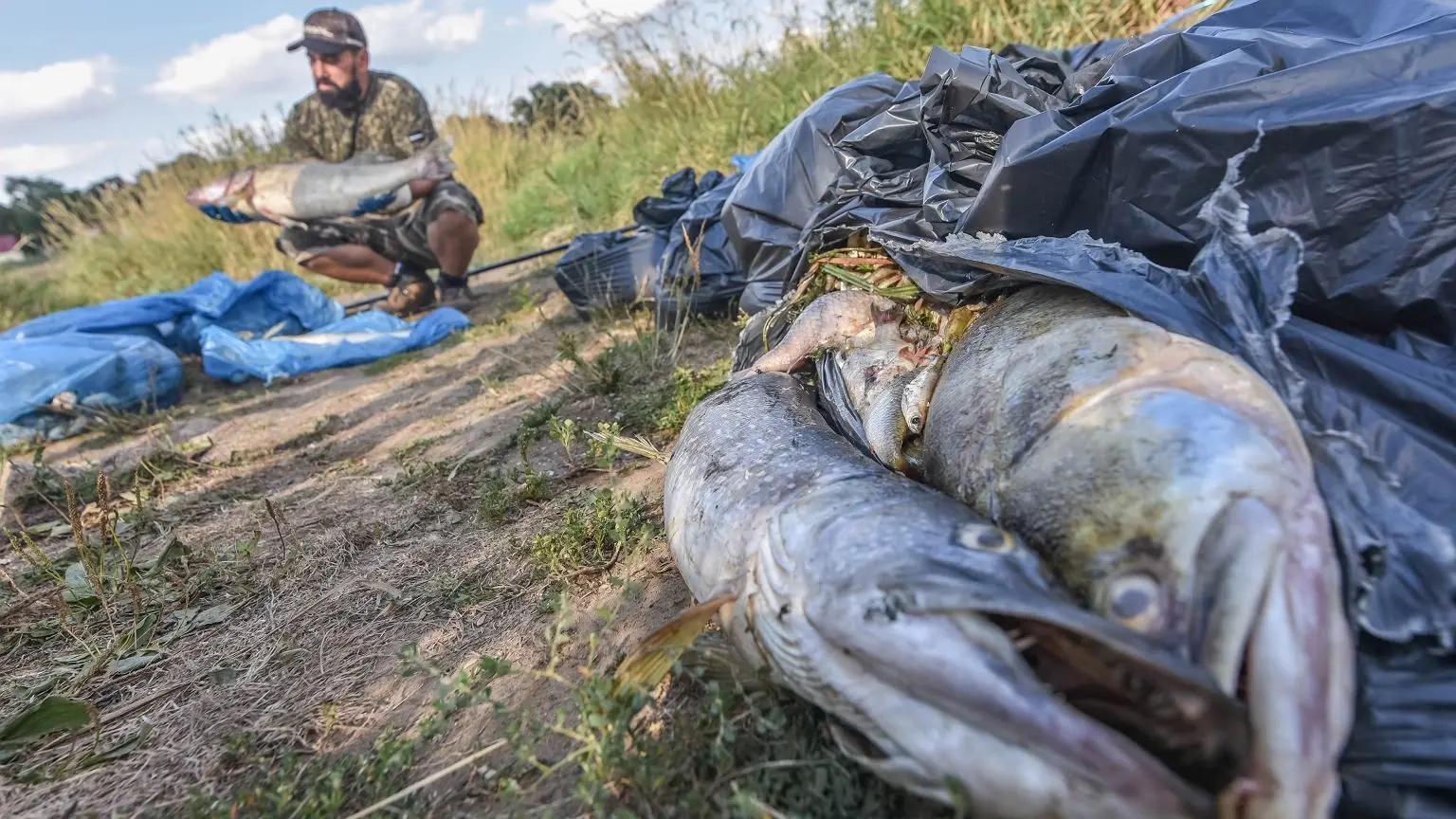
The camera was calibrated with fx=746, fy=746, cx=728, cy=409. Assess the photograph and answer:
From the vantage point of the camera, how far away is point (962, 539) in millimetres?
1188

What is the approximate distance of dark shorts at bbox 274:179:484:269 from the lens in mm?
6242

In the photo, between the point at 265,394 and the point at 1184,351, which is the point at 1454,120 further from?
the point at 265,394

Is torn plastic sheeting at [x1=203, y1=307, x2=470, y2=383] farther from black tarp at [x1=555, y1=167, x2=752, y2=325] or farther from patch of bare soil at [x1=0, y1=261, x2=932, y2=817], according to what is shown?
patch of bare soil at [x1=0, y1=261, x2=932, y2=817]

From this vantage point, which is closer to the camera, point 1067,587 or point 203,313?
point 1067,587

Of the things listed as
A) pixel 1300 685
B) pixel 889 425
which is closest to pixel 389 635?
pixel 889 425

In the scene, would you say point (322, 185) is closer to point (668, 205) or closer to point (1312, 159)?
point (668, 205)

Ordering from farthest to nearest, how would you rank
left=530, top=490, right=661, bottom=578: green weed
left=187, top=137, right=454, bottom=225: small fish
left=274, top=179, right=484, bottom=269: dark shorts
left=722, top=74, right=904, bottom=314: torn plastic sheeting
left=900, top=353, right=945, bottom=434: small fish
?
left=274, top=179, right=484, bottom=269: dark shorts → left=187, top=137, right=454, bottom=225: small fish → left=722, top=74, right=904, bottom=314: torn plastic sheeting → left=530, top=490, right=661, bottom=578: green weed → left=900, top=353, right=945, bottom=434: small fish

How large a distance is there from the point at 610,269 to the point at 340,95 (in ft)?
12.1

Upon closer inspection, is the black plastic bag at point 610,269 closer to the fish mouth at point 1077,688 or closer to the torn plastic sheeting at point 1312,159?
the torn plastic sheeting at point 1312,159

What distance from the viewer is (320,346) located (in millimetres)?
5340

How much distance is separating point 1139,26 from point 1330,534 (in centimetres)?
461

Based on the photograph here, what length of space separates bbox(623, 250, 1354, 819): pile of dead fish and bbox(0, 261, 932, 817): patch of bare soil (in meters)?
0.20

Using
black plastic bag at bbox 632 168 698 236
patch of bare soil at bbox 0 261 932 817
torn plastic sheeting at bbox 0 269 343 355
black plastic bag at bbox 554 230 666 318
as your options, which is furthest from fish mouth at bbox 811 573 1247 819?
torn plastic sheeting at bbox 0 269 343 355

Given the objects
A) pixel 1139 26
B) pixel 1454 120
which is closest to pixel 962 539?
pixel 1454 120
